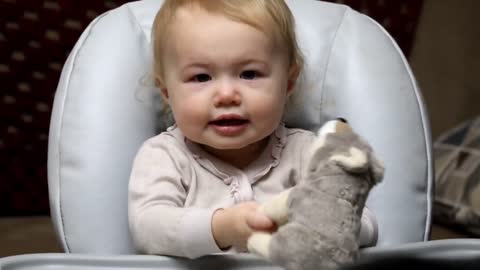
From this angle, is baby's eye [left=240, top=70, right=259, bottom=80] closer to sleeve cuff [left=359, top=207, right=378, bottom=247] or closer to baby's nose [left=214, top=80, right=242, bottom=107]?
baby's nose [left=214, top=80, right=242, bottom=107]

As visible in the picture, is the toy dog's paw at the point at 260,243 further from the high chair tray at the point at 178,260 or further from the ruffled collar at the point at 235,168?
the ruffled collar at the point at 235,168

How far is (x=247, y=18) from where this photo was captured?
82 centimetres

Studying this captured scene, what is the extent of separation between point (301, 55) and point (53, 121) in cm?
33

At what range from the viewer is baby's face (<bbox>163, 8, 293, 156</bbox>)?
31.9 inches

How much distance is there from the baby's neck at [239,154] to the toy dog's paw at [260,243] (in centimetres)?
26

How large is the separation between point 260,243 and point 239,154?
0.92 ft

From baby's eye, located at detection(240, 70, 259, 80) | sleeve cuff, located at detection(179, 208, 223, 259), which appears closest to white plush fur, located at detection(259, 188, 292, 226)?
sleeve cuff, located at detection(179, 208, 223, 259)

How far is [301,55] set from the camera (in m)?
0.96

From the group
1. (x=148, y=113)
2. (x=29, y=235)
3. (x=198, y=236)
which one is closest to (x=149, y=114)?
(x=148, y=113)

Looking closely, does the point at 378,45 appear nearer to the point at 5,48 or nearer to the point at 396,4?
the point at 396,4

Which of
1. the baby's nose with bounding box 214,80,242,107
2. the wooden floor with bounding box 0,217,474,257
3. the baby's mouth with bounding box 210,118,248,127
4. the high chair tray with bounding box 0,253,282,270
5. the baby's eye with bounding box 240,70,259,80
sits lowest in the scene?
the wooden floor with bounding box 0,217,474,257

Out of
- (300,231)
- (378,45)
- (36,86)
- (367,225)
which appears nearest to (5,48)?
(36,86)

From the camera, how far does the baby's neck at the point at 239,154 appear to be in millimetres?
898

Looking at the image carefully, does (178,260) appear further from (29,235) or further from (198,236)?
(29,235)
